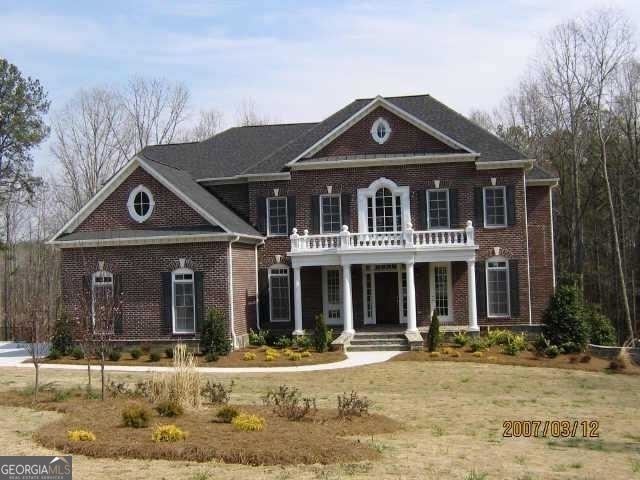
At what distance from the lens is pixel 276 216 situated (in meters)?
29.2

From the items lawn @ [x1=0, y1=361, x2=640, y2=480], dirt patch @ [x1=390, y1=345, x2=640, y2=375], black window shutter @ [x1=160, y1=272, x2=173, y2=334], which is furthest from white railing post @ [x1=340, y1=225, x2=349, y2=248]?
black window shutter @ [x1=160, y1=272, x2=173, y2=334]

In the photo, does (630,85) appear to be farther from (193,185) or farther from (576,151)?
(193,185)

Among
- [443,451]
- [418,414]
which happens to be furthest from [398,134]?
[443,451]

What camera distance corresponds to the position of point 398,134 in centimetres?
2812

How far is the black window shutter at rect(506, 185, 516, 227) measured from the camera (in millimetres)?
27625

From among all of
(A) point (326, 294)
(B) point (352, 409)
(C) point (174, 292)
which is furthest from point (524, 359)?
(C) point (174, 292)

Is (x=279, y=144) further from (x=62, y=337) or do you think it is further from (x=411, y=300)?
(x=62, y=337)

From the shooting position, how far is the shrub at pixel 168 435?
11.2 m

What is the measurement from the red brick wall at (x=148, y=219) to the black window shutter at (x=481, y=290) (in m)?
10.2

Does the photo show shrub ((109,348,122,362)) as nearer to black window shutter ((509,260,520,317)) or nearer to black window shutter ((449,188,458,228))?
black window shutter ((449,188,458,228))

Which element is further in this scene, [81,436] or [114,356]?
[114,356]

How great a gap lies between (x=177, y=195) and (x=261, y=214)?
4.17 metres

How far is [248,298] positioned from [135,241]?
4607 millimetres

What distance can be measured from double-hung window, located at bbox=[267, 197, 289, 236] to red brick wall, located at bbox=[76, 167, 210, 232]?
155 inches
